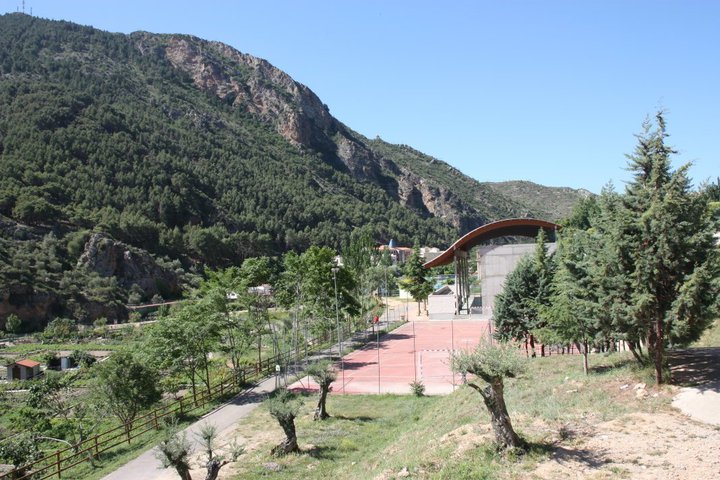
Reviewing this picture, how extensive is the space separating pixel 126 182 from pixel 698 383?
404ft

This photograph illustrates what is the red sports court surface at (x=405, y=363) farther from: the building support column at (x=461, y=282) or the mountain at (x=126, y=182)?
the mountain at (x=126, y=182)

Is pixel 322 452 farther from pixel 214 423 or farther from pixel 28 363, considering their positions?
pixel 28 363

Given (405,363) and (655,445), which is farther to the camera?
(405,363)

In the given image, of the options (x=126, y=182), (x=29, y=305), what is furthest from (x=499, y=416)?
(x=126, y=182)

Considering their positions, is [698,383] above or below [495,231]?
below

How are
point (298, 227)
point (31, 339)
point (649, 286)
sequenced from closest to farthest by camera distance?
point (649, 286) → point (31, 339) → point (298, 227)

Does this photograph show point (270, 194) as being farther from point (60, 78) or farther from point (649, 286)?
point (649, 286)

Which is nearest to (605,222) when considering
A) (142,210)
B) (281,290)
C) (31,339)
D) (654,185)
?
(654,185)

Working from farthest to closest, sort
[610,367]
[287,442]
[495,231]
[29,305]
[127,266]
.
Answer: [127,266]
[29,305]
[495,231]
[287,442]
[610,367]

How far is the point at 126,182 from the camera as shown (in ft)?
391

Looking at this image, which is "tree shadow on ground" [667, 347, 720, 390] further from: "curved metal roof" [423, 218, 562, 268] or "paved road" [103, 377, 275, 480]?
"curved metal roof" [423, 218, 562, 268]

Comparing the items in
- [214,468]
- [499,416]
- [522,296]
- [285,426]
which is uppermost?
[522,296]

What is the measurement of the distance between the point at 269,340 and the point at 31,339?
38626 mm

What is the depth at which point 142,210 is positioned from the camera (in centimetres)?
11344
